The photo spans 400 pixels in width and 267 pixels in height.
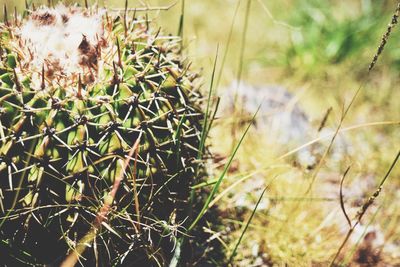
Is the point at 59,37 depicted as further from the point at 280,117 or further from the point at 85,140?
the point at 280,117

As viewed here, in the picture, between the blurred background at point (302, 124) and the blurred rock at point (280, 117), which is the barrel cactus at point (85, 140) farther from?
the blurred rock at point (280, 117)

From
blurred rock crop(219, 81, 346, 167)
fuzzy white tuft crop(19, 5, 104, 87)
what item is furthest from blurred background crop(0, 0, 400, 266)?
fuzzy white tuft crop(19, 5, 104, 87)

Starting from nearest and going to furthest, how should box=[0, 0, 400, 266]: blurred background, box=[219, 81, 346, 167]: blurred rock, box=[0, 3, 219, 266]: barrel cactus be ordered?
box=[0, 3, 219, 266]: barrel cactus < box=[0, 0, 400, 266]: blurred background < box=[219, 81, 346, 167]: blurred rock

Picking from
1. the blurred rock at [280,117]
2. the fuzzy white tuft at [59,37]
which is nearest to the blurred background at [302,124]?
the blurred rock at [280,117]

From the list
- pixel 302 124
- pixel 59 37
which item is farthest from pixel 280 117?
pixel 59 37

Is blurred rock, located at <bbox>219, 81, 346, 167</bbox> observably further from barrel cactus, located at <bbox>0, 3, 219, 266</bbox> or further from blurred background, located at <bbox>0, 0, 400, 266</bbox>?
barrel cactus, located at <bbox>0, 3, 219, 266</bbox>

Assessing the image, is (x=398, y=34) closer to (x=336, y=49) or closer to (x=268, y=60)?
(x=336, y=49)
